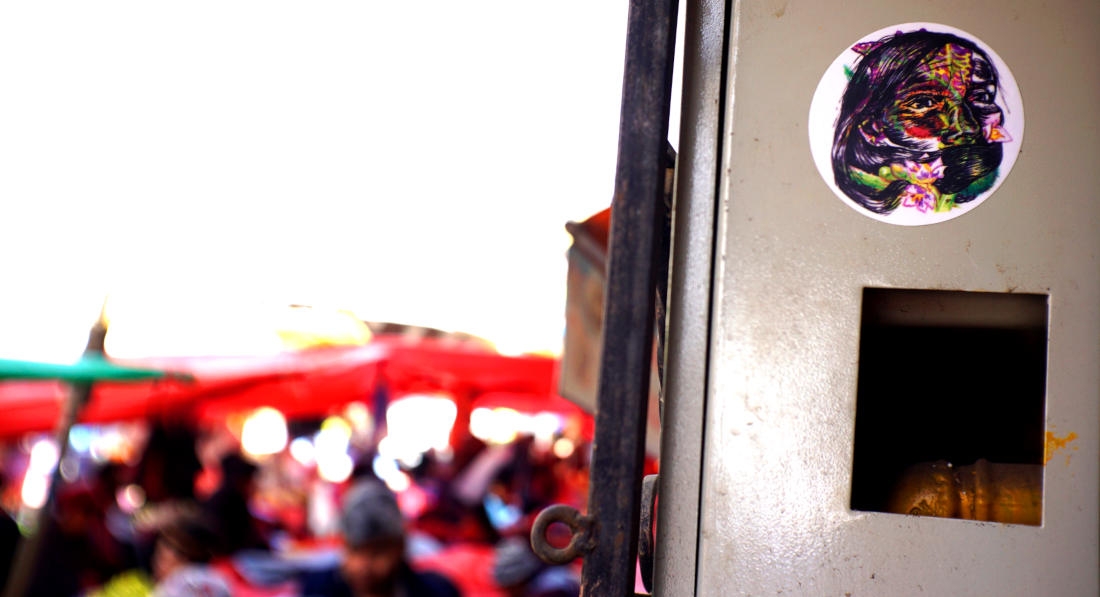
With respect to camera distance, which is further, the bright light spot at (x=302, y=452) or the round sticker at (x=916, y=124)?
the bright light spot at (x=302, y=452)

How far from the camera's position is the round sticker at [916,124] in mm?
1209

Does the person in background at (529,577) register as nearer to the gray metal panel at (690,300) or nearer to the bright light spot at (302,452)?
the gray metal panel at (690,300)

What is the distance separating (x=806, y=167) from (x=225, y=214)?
22.1 feet

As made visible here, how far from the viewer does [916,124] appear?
1235 millimetres

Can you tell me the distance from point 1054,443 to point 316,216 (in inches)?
266

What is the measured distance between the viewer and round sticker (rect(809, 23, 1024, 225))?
1209mm

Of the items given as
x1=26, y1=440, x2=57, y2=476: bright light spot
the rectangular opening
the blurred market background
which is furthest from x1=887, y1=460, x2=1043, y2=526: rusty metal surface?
x1=26, y1=440, x2=57, y2=476: bright light spot

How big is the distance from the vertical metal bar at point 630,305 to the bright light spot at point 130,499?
5752mm

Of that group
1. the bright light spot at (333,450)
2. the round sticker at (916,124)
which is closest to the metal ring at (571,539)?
the round sticker at (916,124)

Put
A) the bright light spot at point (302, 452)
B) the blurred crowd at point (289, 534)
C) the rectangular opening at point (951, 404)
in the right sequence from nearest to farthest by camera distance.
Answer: the rectangular opening at point (951, 404)
the blurred crowd at point (289, 534)
the bright light spot at point (302, 452)

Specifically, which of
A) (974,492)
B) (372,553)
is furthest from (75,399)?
(974,492)

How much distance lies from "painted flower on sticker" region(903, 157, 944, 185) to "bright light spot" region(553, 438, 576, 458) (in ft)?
34.3

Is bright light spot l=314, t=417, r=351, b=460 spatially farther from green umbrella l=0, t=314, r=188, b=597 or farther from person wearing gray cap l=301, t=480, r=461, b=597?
person wearing gray cap l=301, t=480, r=461, b=597

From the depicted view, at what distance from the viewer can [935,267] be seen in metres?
1.20
